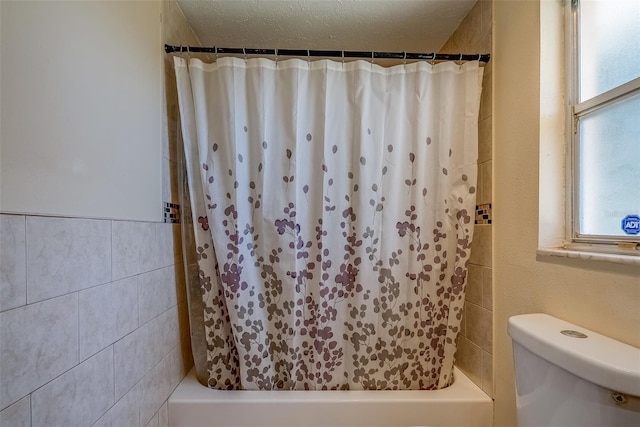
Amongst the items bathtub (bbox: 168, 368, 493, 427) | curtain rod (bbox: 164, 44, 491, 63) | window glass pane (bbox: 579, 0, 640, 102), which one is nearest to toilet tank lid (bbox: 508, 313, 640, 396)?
bathtub (bbox: 168, 368, 493, 427)

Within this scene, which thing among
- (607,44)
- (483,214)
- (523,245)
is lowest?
(523,245)

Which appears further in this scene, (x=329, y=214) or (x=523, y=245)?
(x=329, y=214)

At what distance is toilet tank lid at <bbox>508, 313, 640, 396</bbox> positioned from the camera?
62 centimetres

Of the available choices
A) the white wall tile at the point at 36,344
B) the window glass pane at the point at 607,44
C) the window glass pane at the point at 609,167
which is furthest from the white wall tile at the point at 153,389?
the window glass pane at the point at 607,44

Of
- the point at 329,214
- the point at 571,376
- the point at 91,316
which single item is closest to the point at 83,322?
the point at 91,316

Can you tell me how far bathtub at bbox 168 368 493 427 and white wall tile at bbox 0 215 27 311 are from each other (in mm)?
861

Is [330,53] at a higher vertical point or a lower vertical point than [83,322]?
higher

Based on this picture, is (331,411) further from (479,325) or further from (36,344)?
(36,344)

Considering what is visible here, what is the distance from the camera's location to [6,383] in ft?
1.82

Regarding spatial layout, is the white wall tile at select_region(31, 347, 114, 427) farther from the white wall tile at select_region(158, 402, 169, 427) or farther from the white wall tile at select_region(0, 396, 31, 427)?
the white wall tile at select_region(158, 402, 169, 427)

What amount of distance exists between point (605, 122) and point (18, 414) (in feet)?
5.48

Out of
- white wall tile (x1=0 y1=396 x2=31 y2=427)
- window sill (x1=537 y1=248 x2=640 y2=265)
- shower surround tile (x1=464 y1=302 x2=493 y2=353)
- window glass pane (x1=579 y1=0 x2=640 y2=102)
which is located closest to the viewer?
white wall tile (x1=0 y1=396 x2=31 y2=427)

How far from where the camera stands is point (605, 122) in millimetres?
904

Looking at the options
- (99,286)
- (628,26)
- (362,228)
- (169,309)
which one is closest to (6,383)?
(99,286)
